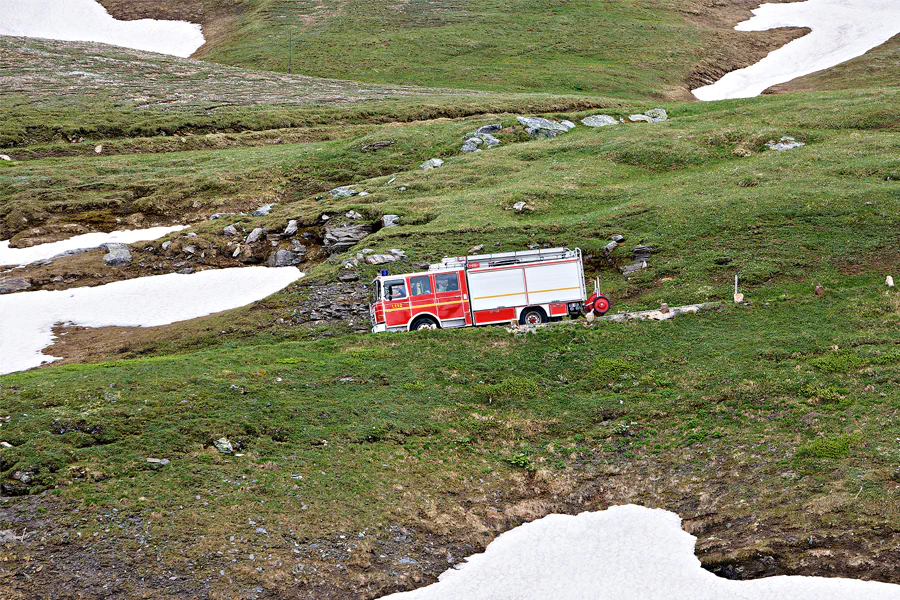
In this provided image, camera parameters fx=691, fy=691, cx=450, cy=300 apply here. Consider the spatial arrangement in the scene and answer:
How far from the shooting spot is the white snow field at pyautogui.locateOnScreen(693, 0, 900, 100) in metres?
97.1

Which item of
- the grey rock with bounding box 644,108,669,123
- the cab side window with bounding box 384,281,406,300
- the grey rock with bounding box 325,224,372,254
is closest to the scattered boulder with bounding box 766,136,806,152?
the grey rock with bounding box 644,108,669,123

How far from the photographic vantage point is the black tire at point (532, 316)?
114ft

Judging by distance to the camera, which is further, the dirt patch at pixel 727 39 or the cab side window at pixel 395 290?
the dirt patch at pixel 727 39

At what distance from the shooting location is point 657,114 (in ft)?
234

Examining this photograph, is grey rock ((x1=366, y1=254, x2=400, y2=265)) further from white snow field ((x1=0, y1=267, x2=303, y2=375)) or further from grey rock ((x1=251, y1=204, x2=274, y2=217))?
grey rock ((x1=251, y1=204, x2=274, y2=217))

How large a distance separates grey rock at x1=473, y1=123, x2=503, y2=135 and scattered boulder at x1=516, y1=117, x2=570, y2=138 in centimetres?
253

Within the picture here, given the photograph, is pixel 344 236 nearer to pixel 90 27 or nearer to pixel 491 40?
pixel 491 40

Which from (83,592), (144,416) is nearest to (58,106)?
(144,416)

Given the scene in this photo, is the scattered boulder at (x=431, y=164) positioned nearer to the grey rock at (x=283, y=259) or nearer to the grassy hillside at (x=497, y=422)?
the grassy hillside at (x=497, y=422)

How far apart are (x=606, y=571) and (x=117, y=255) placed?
4257cm

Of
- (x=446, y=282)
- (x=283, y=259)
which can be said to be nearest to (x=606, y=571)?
(x=446, y=282)

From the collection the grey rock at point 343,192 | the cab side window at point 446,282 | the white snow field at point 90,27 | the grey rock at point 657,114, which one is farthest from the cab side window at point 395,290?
the white snow field at point 90,27

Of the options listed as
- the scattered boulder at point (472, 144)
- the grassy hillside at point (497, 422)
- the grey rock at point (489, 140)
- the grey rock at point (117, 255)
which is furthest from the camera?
the grey rock at point (489, 140)

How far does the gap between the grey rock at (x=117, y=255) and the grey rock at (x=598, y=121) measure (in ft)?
145
